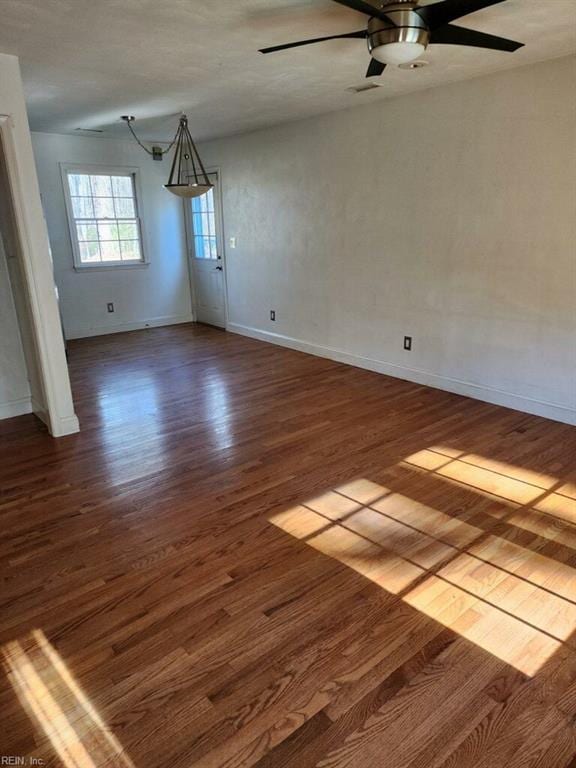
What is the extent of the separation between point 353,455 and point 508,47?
7.78 feet

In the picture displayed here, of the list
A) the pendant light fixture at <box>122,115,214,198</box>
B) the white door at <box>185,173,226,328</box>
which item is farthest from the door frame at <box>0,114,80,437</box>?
the white door at <box>185,173,226,328</box>

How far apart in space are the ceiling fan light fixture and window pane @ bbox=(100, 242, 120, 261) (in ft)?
17.5

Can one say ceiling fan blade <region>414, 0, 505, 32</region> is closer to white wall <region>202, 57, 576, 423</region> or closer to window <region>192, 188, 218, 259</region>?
white wall <region>202, 57, 576, 423</region>

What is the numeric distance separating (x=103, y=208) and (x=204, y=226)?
1.37 metres

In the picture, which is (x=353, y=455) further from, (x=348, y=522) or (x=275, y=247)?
(x=275, y=247)

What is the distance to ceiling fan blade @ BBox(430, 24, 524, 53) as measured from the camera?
229 centimetres

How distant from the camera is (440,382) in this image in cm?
454

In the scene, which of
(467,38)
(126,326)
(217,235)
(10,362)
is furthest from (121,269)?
(467,38)

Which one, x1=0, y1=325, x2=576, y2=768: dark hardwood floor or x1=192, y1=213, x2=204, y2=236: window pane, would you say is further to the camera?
x1=192, y1=213, x2=204, y2=236: window pane

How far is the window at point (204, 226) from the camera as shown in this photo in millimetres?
6926

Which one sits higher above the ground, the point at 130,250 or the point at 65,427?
the point at 130,250

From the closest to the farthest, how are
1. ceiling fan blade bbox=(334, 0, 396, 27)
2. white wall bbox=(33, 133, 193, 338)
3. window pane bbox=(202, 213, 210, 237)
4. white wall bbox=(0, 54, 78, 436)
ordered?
ceiling fan blade bbox=(334, 0, 396, 27)
white wall bbox=(0, 54, 78, 436)
white wall bbox=(33, 133, 193, 338)
window pane bbox=(202, 213, 210, 237)

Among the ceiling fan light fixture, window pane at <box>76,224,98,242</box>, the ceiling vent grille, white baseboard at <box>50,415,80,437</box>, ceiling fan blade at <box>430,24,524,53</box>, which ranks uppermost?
the ceiling vent grille

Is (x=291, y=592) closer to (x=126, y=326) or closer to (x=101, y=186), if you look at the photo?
(x=126, y=326)
